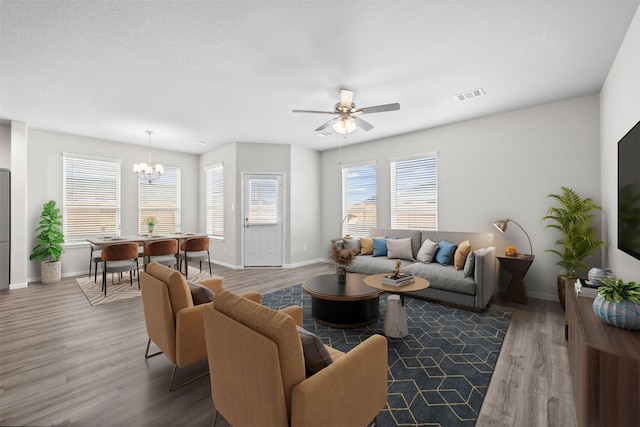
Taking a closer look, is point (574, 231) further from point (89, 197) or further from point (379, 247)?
point (89, 197)

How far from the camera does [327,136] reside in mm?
6035

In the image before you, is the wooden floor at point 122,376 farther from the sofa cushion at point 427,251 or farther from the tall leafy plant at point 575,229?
the sofa cushion at point 427,251

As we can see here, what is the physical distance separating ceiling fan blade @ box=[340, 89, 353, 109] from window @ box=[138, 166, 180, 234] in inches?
218

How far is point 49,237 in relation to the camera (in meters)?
5.21

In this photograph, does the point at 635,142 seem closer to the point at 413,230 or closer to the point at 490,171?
the point at 490,171

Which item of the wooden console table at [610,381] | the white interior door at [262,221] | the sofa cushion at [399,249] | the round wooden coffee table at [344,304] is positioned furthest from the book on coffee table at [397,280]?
the white interior door at [262,221]

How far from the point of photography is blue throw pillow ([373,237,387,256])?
533 centimetres

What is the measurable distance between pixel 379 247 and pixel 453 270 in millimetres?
1536

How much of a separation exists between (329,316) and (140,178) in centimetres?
596

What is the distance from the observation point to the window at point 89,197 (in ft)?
19.1

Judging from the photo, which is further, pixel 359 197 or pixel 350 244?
pixel 359 197

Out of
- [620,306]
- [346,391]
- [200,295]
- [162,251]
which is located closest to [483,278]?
[620,306]

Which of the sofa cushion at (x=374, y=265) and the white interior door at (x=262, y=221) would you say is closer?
the sofa cushion at (x=374, y=265)

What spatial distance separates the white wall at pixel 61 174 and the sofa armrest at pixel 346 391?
655cm
